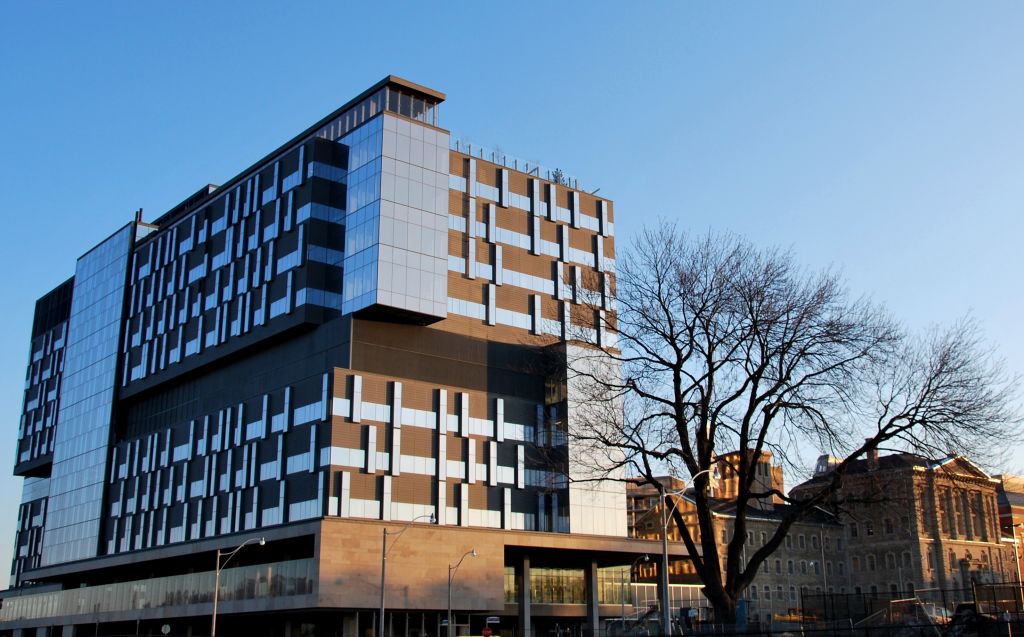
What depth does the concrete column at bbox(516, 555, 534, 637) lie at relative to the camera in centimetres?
8044

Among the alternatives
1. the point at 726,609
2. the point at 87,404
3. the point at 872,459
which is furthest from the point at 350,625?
the point at 87,404

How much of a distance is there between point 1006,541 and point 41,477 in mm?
137606

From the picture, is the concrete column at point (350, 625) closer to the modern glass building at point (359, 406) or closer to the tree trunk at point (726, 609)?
the modern glass building at point (359, 406)

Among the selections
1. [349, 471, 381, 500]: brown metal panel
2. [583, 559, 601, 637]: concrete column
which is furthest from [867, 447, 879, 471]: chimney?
[583, 559, 601, 637]: concrete column

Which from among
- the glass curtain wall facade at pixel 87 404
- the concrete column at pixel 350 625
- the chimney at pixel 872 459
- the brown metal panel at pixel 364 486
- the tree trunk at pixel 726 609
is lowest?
the concrete column at pixel 350 625

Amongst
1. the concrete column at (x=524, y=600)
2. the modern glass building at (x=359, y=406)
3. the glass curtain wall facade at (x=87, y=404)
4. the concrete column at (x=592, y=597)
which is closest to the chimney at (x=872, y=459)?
the modern glass building at (x=359, y=406)

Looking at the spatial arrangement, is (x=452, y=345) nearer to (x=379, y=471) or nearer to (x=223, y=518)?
(x=379, y=471)

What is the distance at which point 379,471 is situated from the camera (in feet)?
242

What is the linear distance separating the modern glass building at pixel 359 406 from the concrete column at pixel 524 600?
0.18 metres

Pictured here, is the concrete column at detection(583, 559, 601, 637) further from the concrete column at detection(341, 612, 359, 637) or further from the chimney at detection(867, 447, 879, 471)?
the chimney at detection(867, 447, 879, 471)

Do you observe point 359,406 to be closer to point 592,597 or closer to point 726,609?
point 592,597

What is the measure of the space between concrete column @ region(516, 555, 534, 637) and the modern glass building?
18 centimetres

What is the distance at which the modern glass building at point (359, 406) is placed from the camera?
240 ft

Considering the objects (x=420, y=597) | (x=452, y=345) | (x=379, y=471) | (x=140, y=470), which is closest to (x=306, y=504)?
(x=379, y=471)
